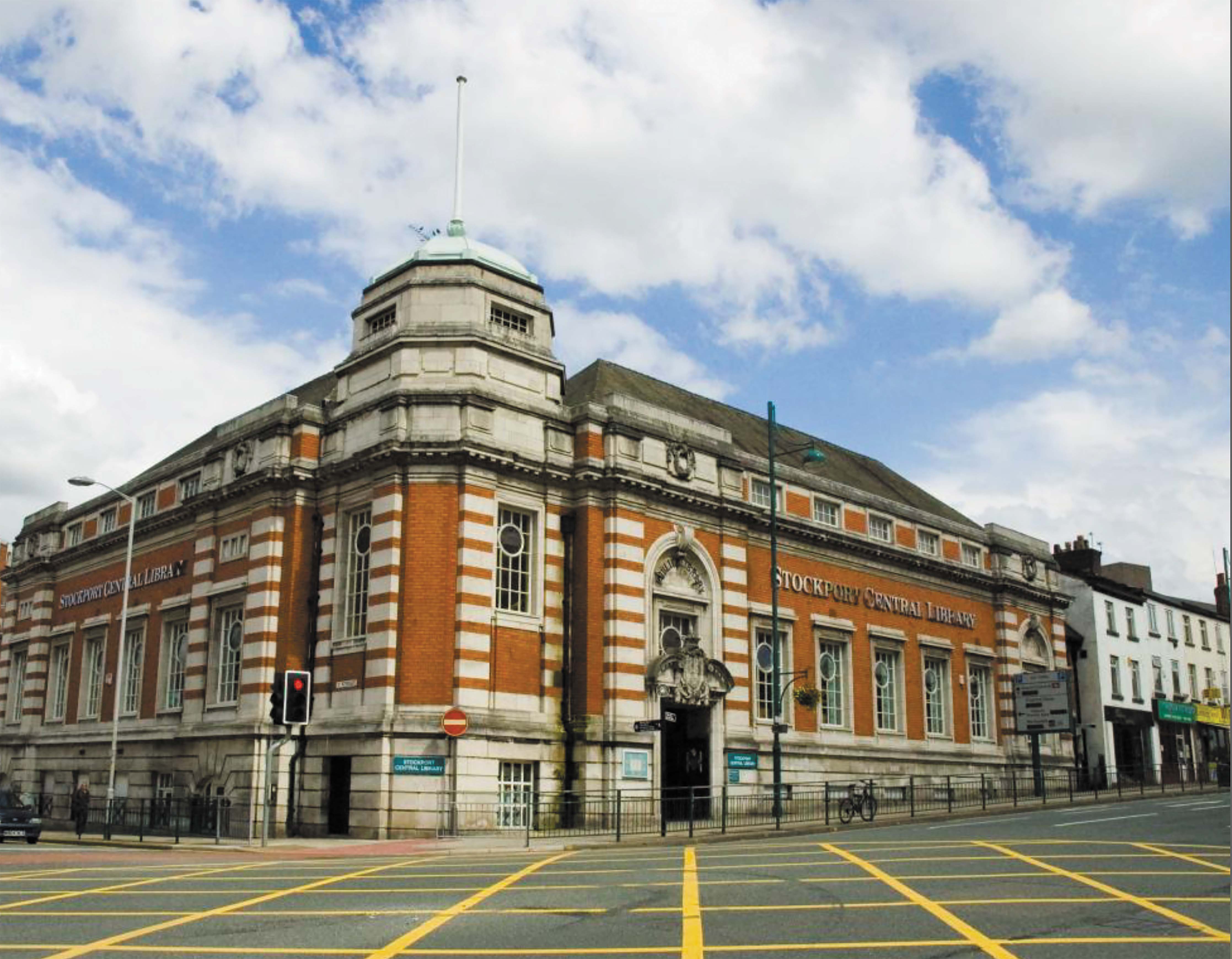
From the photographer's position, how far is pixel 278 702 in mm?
25391

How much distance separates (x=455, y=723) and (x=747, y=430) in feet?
67.9

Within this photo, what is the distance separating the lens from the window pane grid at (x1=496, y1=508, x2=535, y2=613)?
Answer: 3253 centimetres

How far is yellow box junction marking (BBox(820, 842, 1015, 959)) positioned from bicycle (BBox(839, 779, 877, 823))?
41.8ft

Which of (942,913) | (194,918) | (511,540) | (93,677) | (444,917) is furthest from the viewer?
(93,677)

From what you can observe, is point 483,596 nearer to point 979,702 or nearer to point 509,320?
point 509,320

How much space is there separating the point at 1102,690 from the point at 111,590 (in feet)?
139

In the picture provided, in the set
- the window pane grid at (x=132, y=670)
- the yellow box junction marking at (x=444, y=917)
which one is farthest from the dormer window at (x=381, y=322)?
the yellow box junction marking at (x=444, y=917)

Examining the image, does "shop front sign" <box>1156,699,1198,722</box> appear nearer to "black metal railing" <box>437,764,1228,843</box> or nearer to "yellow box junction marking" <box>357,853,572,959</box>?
"black metal railing" <box>437,764,1228,843</box>

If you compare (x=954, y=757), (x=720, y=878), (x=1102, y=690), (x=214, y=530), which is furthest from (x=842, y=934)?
(x=1102, y=690)

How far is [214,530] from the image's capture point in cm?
3781

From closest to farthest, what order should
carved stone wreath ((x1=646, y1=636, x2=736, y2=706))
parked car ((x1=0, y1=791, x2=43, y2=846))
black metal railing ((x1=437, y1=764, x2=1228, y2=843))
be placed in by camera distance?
1. parked car ((x1=0, y1=791, x2=43, y2=846))
2. black metal railing ((x1=437, y1=764, x2=1228, y2=843))
3. carved stone wreath ((x1=646, y1=636, x2=736, y2=706))

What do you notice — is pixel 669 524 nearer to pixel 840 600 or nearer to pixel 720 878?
pixel 840 600

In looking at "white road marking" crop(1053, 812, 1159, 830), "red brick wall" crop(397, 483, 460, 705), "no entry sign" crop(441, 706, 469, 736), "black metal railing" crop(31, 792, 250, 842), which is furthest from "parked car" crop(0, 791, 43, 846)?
"white road marking" crop(1053, 812, 1159, 830)

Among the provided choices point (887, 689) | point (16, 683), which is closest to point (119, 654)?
point (16, 683)
